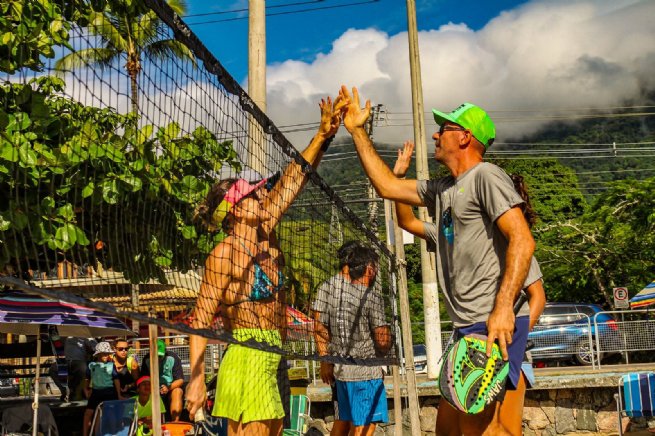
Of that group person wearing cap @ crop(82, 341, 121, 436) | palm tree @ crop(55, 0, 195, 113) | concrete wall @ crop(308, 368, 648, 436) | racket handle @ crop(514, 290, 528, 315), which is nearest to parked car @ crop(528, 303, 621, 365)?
concrete wall @ crop(308, 368, 648, 436)

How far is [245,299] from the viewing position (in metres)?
4.52

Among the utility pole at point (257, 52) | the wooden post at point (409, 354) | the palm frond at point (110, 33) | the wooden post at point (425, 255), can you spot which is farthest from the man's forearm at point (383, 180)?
the wooden post at point (425, 255)

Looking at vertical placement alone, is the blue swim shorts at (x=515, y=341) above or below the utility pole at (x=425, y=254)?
below

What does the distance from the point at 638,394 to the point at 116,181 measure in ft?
29.9

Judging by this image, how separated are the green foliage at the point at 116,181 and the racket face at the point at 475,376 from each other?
1458 millimetres

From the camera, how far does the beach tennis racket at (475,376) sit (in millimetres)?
4129

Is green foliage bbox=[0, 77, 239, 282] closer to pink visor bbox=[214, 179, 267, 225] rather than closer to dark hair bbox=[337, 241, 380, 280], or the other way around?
pink visor bbox=[214, 179, 267, 225]

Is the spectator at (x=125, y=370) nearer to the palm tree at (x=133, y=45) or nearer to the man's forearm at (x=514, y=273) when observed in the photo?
the palm tree at (x=133, y=45)

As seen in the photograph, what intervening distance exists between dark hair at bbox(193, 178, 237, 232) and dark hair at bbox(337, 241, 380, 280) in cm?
282

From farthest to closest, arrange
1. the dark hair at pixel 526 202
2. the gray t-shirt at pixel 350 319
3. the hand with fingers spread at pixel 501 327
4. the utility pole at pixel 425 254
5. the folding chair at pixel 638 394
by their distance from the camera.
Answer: the utility pole at pixel 425 254 → the folding chair at pixel 638 394 → the gray t-shirt at pixel 350 319 → the dark hair at pixel 526 202 → the hand with fingers spread at pixel 501 327

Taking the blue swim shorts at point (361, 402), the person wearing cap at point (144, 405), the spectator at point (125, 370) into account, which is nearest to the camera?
the blue swim shorts at point (361, 402)

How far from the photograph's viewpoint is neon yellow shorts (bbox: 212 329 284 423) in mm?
4633

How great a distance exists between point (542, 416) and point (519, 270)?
996 centimetres

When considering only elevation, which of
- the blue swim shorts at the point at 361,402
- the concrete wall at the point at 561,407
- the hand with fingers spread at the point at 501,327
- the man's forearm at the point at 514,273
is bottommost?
the concrete wall at the point at 561,407
